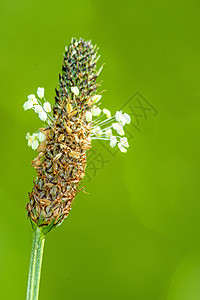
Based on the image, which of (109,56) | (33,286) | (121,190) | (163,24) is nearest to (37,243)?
(33,286)

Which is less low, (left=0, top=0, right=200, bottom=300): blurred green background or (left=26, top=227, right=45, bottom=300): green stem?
(left=0, top=0, right=200, bottom=300): blurred green background

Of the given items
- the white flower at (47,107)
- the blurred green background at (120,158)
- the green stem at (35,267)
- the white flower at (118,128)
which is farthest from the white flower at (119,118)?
the blurred green background at (120,158)

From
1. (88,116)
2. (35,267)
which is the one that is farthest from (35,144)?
(35,267)

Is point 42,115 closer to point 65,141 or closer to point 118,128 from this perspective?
point 65,141

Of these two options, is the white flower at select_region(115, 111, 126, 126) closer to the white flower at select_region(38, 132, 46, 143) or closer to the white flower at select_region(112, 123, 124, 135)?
the white flower at select_region(112, 123, 124, 135)

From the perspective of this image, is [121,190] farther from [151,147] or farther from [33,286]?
[33,286]

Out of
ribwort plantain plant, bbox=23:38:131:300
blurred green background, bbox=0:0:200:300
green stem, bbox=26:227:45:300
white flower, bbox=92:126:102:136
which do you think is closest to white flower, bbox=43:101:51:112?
ribwort plantain plant, bbox=23:38:131:300
